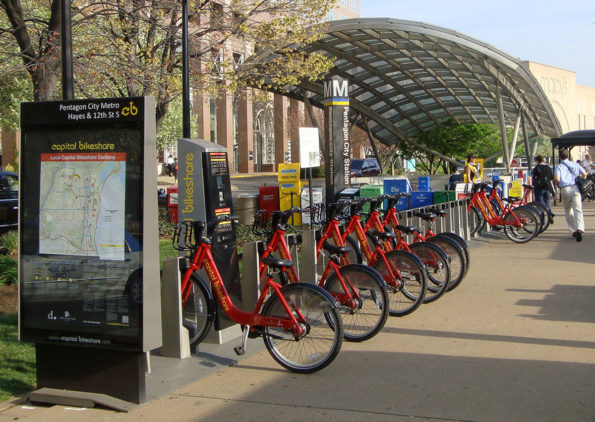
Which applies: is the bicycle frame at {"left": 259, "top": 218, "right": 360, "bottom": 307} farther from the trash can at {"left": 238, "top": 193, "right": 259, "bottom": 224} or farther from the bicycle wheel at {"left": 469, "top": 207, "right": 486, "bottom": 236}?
the trash can at {"left": 238, "top": 193, "right": 259, "bottom": 224}

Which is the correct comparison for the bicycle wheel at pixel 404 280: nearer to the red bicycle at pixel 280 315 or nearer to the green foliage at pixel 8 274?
the red bicycle at pixel 280 315

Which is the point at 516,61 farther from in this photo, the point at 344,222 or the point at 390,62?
the point at 344,222

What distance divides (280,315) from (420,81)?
3097 cm

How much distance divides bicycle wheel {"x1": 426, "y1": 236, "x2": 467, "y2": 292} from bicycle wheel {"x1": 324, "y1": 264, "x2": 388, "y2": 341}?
239 centimetres

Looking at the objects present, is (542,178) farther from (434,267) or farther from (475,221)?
(434,267)

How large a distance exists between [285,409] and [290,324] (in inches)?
33.5

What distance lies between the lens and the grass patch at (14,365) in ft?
17.8

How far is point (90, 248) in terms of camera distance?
501cm

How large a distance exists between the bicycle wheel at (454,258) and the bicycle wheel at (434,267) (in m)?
0.52

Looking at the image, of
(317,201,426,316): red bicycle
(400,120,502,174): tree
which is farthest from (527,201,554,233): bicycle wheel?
(400,120,502,174): tree

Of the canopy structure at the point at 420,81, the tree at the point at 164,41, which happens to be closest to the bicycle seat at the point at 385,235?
the tree at the point at 164,41

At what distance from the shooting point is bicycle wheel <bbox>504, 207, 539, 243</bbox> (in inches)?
551

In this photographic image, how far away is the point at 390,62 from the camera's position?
3155cm

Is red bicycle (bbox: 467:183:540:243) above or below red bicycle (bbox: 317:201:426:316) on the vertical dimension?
above
